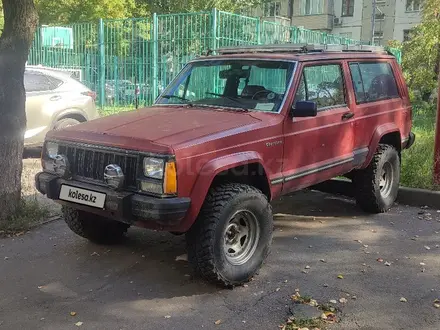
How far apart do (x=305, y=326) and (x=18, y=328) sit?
200 centimetres

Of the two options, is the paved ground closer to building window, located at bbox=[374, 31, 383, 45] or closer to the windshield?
the windshield

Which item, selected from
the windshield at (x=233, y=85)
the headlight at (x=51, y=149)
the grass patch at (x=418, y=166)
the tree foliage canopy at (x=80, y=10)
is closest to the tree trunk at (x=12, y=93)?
the headlight at (x=51, y=149)

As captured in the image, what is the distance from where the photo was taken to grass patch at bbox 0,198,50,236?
5406 millimetres

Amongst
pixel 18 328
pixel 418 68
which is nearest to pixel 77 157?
pixel 18 328

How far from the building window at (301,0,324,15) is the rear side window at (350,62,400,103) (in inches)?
1488

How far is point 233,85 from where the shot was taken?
4.99 metres

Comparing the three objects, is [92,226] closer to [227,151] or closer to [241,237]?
[241,237]

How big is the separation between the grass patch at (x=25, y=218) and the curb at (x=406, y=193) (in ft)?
11.8

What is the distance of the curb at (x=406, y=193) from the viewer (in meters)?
6.53

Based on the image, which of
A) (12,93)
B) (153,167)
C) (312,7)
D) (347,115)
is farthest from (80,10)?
(312,7)

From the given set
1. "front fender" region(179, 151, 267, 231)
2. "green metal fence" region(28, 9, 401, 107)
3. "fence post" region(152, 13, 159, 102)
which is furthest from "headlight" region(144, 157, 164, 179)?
"fence post" region(152, 13, 159, 102)

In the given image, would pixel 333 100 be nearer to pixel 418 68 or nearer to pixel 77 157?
pixel 77 157

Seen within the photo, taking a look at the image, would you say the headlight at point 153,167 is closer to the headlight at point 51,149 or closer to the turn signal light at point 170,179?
the turn signal light at point 170,179

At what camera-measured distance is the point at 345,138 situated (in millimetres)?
5340
